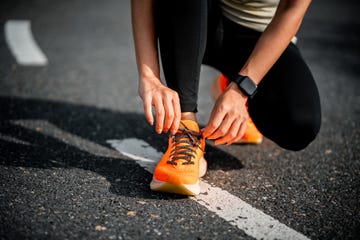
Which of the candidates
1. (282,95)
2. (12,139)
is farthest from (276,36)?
(12,139)

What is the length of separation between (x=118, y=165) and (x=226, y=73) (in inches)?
31.3

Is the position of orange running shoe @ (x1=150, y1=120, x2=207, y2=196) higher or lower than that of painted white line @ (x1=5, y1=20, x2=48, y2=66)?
higher

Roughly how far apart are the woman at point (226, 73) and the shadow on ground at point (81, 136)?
22 centimetres

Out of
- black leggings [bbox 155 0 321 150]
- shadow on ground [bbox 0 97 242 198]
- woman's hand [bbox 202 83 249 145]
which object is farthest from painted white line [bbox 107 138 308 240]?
black leggings [bbox 155 0 321 150]

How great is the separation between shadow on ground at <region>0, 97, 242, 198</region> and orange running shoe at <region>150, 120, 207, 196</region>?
85 mm

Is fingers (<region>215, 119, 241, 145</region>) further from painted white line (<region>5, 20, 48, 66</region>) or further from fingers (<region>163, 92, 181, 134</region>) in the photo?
painted white line (<region>5, 20, 48, 66</region>)

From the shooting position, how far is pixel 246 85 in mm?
1729

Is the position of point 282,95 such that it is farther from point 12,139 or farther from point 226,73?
point 12,139

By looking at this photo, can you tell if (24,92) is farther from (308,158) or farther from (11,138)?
(308,158)

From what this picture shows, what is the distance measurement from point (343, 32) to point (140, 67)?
186 inches

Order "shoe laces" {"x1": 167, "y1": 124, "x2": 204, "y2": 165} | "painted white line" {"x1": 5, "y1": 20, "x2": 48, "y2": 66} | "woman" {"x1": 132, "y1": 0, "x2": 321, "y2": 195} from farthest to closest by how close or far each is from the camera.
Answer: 1. "painted white line" {"x1": 5, "y1": 20, "x2": 48, "y2": 66}
2. "shoe laces" {"x1": 167, "y1": 124, "x2": 204, "y2": 165}
3. "woman" {"x1": 132, "y1": 0, "x2": 321, "y2": 195}

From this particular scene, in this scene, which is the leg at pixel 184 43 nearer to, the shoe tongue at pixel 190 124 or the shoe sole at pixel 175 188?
the shoe tongue at pixel 190 124

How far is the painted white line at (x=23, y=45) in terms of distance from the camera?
3.80 metres

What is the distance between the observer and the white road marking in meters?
1.61
